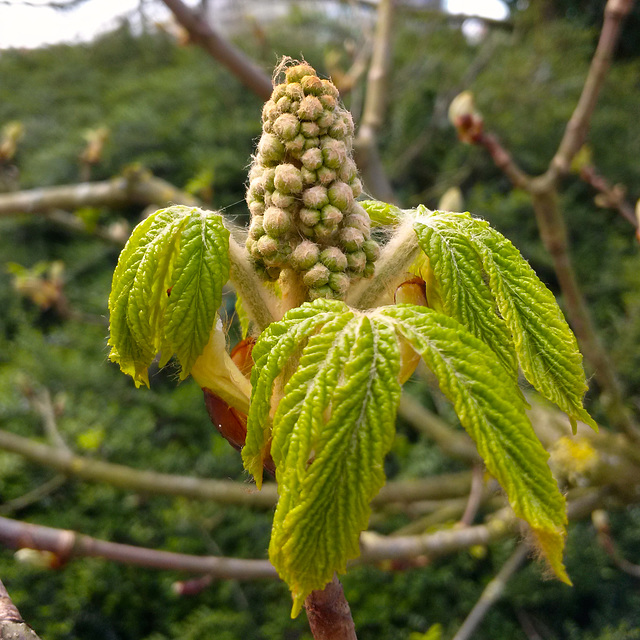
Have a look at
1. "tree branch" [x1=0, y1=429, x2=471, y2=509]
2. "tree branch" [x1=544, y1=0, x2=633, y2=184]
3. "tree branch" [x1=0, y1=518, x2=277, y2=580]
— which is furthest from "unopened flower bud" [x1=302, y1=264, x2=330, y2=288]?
"tree branch" [x1=0, y1=429, x2=471, y2=509]

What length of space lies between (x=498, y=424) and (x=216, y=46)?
1.36 meters

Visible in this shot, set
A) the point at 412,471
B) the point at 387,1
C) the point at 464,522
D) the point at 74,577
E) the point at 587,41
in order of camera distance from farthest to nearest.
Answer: the point at 587,41, the point at 412,471, the point at 387,1, the point at 74,577, the point at 464,522

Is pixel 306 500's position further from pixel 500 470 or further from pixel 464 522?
pixel 464 522

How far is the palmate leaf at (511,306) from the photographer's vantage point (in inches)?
16.5

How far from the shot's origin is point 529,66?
324cm

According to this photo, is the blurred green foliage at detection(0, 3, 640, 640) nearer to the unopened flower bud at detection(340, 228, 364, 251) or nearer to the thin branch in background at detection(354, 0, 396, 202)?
the thin branch in background at detection(354, 0, 396, 202)

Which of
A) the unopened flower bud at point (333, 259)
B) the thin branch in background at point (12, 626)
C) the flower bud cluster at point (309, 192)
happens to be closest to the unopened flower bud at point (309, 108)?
the flower bud cluster at point (309, 192)

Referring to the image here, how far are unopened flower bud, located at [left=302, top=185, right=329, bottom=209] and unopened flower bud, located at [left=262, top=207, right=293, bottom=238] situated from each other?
0.02m

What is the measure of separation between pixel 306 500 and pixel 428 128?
3.21 meters

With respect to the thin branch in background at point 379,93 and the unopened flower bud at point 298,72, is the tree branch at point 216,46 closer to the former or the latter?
the thin branch in background at point 379,93

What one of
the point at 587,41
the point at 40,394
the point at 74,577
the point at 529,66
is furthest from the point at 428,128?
the point at 74,577

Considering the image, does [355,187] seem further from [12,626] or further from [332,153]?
[12,626]

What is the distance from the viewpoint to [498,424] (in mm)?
360

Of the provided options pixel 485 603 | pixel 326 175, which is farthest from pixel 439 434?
pixel 326 175
